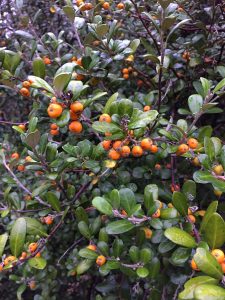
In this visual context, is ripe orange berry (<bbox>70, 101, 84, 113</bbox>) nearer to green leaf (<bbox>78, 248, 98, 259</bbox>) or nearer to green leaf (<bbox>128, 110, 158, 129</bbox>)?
green leaf (<bbox>128, 110, 158, 129</bbox>)

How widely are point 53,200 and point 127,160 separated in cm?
50

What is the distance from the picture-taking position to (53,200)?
1624 millimetres

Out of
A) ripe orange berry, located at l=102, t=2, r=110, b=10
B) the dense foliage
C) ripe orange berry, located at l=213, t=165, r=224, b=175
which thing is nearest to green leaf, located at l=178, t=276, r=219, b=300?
the dense foliage

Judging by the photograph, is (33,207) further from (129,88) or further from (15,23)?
(15,23)

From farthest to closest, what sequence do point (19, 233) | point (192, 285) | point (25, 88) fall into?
1. point (25, 88)
2. point (19, 233)
3. point (192, 285)

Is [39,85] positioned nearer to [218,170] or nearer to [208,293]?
[218,170]

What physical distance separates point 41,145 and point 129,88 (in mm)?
1116

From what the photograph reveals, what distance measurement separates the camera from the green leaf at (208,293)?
828mm

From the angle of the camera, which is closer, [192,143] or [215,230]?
[215,230]

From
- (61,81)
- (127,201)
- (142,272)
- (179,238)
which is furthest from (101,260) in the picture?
(61,81)

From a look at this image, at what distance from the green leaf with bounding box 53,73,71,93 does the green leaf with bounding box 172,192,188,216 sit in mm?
609

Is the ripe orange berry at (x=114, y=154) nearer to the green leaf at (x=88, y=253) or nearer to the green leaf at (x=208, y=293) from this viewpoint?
the green leaf at (x=88, y=253)

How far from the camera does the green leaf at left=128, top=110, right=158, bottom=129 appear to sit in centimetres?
126

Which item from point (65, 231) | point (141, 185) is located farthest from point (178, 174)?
point (65, 231)
